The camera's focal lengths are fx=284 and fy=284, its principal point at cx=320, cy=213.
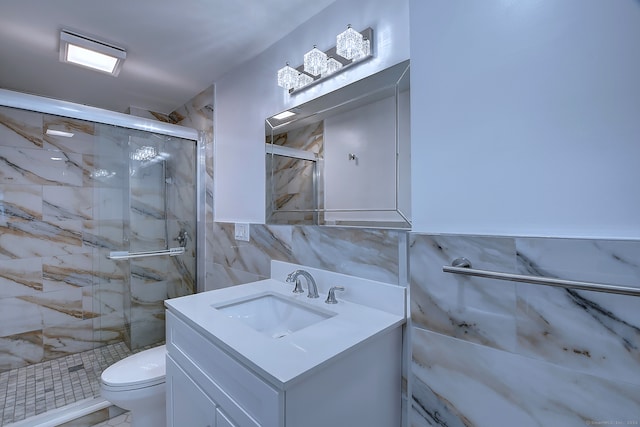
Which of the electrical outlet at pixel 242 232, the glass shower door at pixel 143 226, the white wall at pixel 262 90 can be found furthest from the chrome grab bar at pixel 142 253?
the electrical outlet at pixel 242 232

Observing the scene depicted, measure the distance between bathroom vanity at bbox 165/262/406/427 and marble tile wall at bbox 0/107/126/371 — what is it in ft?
4.74

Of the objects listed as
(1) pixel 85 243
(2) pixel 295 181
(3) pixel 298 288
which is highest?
(2) pixel 295 181

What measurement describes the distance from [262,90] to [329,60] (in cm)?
57

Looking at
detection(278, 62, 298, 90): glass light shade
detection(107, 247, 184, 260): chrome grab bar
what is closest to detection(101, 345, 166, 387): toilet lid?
detection(107, 247, 184, 260): chrome grab bar

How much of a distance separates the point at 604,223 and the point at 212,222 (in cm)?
212

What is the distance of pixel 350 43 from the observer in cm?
116

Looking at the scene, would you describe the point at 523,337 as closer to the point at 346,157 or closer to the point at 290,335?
the point at 290,335

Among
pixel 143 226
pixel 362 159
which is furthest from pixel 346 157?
pixel 143 226

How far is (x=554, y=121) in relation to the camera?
74 cm

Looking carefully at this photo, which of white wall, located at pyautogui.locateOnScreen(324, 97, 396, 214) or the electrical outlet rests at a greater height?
white wall, located at pyautogui.locateOnScreen(324, 97, 396, 214)

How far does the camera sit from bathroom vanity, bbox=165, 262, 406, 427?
721mm

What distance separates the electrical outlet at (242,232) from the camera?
1.78 metres

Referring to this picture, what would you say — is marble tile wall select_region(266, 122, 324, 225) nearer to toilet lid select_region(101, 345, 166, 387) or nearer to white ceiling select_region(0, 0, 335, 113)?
white ceiling select_region(0, 0, 335, 113)

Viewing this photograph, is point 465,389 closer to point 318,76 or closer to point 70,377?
point 318,76
